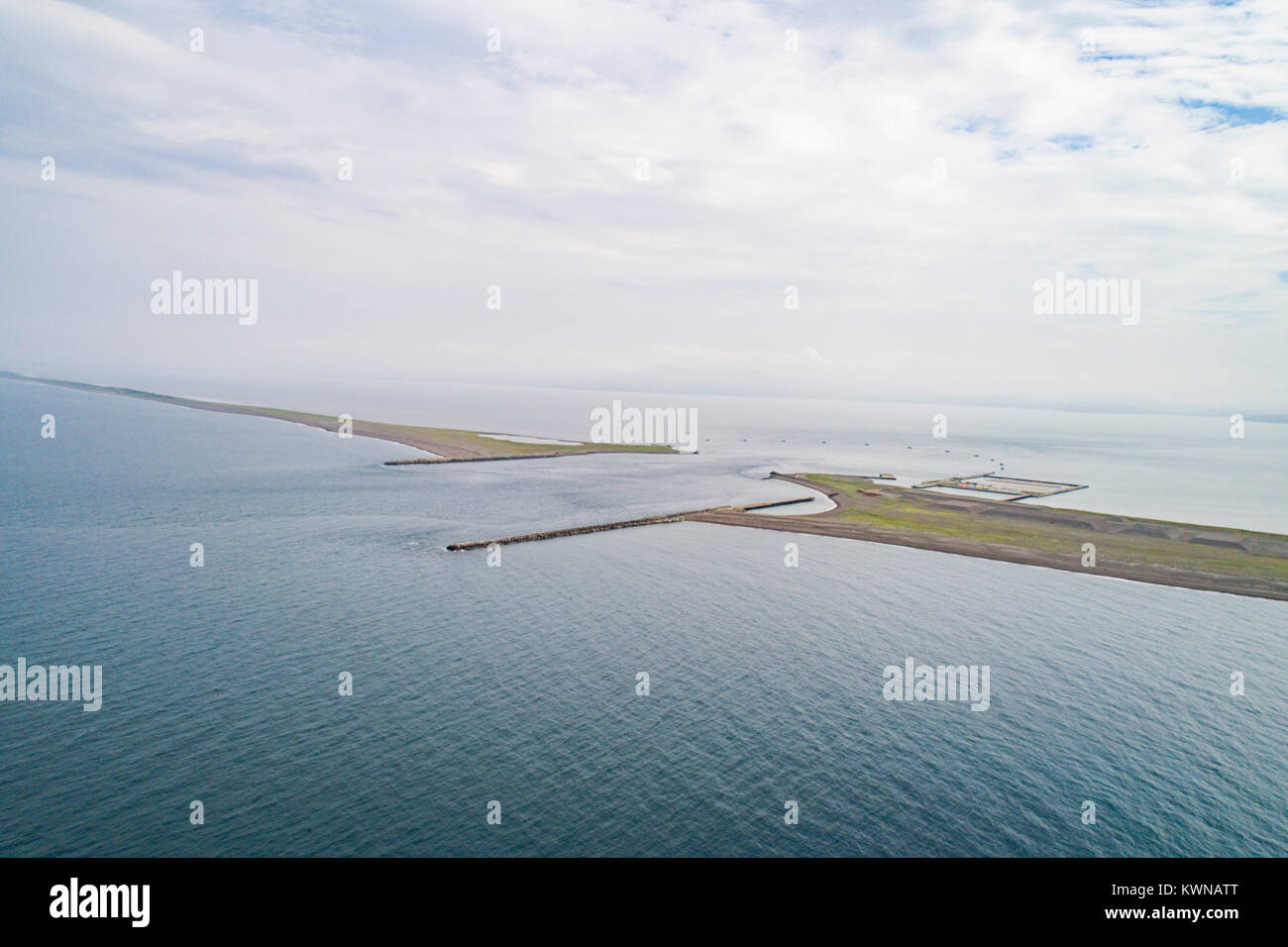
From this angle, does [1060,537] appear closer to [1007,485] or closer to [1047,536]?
[1047,536]

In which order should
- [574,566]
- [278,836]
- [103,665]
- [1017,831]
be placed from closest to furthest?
[278,836] → [1017,831] → [103,665] → [574,566]

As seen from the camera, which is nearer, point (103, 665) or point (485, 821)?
point (485, 821)

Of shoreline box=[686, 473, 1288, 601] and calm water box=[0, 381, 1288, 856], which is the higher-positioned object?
shoreline box=[686, 473, 1288, 601]

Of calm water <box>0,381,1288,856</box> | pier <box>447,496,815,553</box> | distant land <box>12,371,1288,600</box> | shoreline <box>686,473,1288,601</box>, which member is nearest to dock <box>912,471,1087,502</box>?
distant land <box>12,371,1288,600</box>

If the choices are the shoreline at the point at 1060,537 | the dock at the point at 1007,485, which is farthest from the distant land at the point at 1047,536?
the dock at the point at 1007,485

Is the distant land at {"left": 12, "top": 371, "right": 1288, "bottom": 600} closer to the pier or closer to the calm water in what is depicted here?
the pier

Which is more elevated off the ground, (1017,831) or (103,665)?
(103,665)

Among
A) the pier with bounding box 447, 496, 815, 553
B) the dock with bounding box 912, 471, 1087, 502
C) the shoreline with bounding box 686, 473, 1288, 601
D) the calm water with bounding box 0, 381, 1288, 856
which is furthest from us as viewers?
the dock with bounding box 912, 471, 1087, 502
